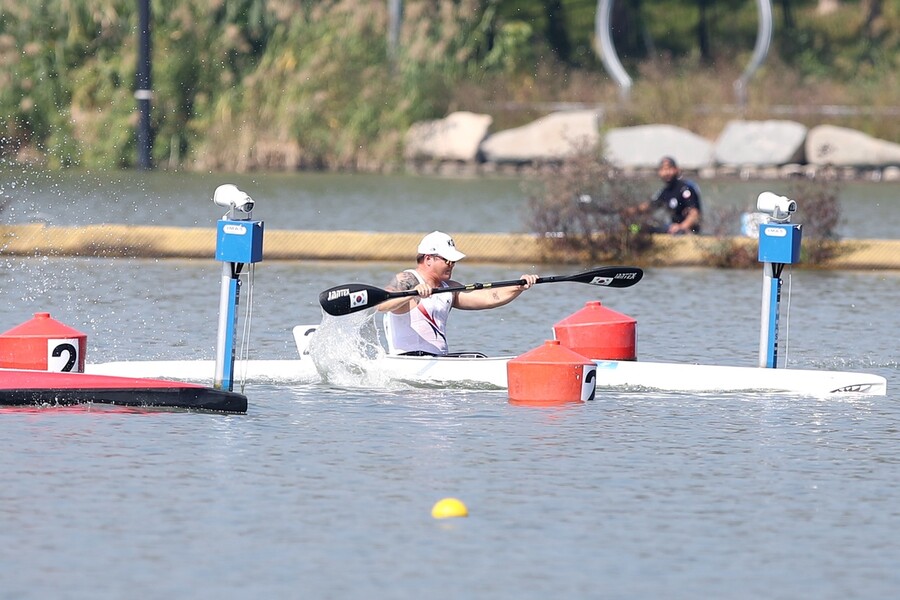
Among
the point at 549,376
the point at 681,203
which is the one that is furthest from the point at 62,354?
the point at 681,203

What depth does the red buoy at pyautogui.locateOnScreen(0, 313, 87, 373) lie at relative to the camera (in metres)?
13.2

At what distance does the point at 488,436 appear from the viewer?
11.8 metres

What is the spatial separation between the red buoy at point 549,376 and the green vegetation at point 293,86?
89.5 ft

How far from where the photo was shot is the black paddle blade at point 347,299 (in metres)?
13.3

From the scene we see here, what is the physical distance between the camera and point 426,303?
559 inches

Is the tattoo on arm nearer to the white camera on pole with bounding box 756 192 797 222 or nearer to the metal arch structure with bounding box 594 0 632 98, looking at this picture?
the white camera on pole with bounding box 756 192 797 222

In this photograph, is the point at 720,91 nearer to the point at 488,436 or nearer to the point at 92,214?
the point at 92,214

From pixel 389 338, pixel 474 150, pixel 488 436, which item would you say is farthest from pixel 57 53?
pixel 488 436

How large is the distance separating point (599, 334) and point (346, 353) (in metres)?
2.02

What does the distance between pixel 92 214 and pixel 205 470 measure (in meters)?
19.6

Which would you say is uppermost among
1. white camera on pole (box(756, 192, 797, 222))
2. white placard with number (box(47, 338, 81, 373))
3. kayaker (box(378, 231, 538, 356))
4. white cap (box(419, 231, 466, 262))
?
white camera on pole (box(756, 192, 797, 222))

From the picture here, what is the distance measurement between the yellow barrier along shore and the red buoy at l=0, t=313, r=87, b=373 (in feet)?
32.5

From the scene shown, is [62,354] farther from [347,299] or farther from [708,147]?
[708,147]

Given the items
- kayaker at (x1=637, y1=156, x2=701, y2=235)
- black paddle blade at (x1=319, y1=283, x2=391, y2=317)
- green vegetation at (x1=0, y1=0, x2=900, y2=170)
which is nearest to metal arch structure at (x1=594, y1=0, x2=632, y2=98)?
green vegetation at (x1=0, y1=0, x2=900, y2=170)
